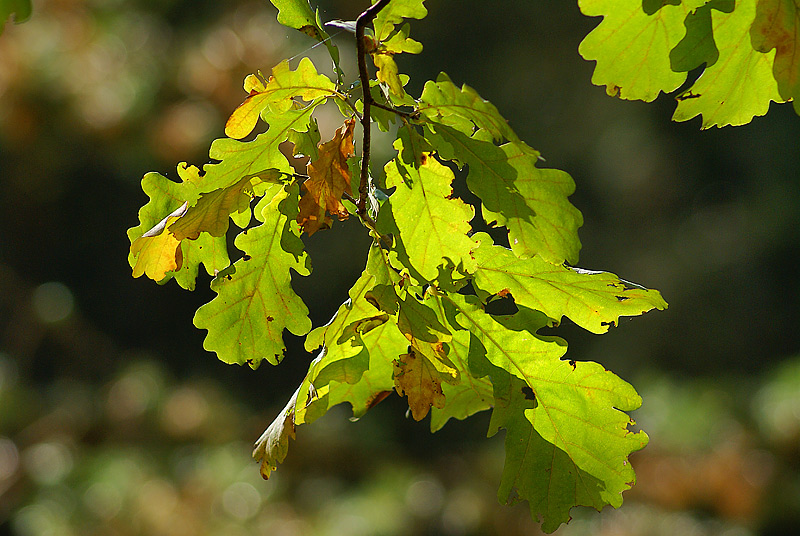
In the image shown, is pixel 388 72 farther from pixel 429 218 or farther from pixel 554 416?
pixel 554 416

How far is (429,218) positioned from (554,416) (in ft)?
0.50

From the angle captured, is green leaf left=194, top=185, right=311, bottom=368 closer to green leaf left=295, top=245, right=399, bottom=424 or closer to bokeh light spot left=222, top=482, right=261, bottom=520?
green leaf left=295, top=245, right=399, bottom=424

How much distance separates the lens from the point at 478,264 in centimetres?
44

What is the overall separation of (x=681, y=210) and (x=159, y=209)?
12.8ft

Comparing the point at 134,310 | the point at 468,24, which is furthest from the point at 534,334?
the point at 468,24

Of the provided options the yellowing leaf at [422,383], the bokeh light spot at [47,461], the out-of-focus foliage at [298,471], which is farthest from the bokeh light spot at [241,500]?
the yellowing leaf at [422,383]

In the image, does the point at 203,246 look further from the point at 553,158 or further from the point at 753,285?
the point at 753,285

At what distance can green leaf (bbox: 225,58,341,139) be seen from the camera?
0.40m

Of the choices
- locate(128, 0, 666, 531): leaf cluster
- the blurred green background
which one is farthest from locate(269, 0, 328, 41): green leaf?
the blurred green background

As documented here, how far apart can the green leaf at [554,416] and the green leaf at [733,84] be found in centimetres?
16

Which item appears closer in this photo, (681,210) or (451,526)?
(451,526)

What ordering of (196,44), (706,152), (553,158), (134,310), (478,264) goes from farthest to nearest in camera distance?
(706,152)
(553,158)
(134,310)
(196,44)
(478,264)

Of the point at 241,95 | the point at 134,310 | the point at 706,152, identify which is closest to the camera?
the point at 241,95

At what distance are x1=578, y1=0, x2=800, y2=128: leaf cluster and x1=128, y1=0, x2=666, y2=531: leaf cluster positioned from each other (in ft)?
0.23
